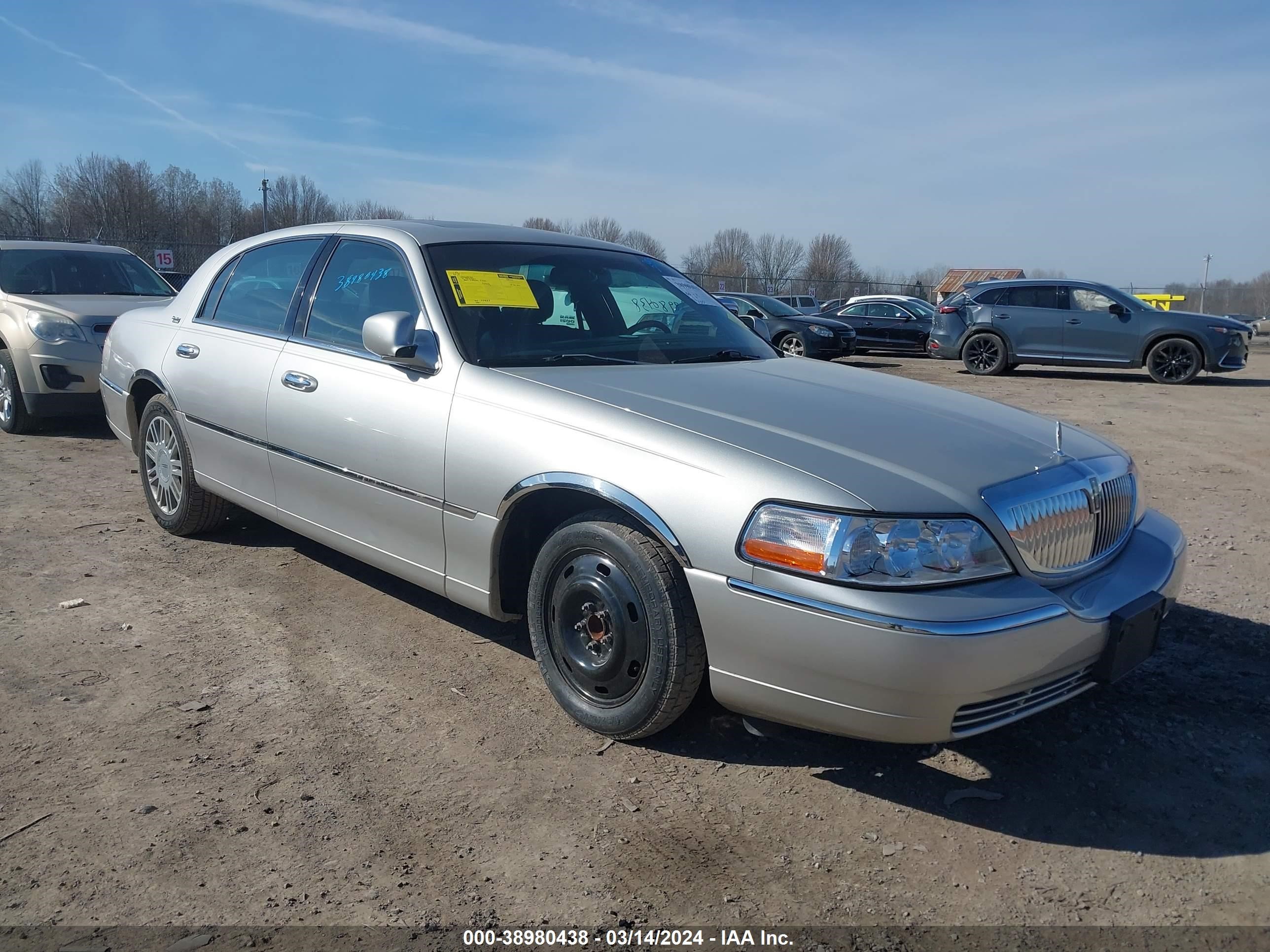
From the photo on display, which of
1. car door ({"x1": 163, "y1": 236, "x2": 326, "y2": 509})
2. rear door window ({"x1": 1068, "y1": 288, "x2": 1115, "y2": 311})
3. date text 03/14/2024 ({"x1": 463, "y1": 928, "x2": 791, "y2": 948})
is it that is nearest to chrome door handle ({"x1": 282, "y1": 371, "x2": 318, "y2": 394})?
car door ({"x1": 163, "y1": 236, "x2": 326, "y2": 509})

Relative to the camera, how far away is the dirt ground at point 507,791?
2.35 meters

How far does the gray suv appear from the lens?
14805mm

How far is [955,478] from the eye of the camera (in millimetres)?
2695

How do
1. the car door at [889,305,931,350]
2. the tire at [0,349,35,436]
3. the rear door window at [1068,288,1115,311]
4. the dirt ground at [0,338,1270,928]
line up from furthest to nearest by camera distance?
the car door at [889,305,931,350], the rear door window at [1068,288,1115,311], the tire at [0,349,35,436], the dirt ground at [0,338,1270,928]

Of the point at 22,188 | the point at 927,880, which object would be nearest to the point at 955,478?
the point at 927,880

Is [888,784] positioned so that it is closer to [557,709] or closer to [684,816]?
[684,816]

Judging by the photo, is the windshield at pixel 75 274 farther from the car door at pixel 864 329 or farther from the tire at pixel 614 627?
the car door at pixel 864 329

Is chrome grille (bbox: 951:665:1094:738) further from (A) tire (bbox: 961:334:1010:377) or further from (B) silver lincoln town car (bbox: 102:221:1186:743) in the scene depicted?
(A) tire (bbox: 961:334:1010:377)

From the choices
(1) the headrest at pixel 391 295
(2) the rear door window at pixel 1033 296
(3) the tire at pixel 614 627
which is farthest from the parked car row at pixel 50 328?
(2) the rear door window at pixel 1033 296

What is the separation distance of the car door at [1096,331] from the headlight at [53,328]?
13.8 meters

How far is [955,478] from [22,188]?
156 ft

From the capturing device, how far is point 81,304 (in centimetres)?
816

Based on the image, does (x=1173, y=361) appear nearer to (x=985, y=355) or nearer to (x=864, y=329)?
(x=985, y=355)

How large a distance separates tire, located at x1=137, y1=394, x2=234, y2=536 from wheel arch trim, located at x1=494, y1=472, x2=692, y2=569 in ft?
8.02
